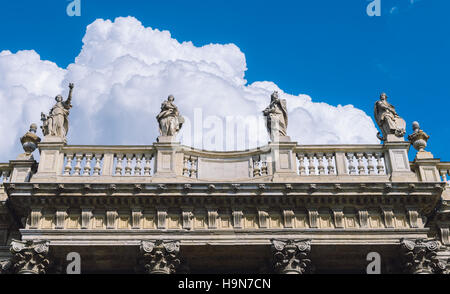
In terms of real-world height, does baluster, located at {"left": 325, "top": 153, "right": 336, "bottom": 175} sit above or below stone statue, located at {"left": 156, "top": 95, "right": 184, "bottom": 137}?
below

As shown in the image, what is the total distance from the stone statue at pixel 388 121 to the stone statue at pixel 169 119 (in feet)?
23.3

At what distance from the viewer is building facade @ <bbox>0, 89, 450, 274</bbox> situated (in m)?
18.5

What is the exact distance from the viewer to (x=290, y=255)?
18.3 m

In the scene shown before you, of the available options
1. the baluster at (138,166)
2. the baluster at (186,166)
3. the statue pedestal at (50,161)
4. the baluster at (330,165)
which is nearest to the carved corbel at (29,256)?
the statue pedestal at (50,161)

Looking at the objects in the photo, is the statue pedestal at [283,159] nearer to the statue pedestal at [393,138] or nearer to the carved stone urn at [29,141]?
the statue pedestal at [393,138]

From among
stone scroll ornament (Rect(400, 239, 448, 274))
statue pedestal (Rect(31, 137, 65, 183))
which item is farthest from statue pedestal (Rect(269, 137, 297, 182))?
statue pedestal (Rect(31, 137, 65, 183))

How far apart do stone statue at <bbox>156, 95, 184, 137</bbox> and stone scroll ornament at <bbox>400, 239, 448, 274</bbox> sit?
8398mm

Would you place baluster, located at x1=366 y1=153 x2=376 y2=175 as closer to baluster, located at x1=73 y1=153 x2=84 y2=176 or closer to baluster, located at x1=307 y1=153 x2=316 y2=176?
baluster, located at x1=307 y1=153 x2=316 y2=176

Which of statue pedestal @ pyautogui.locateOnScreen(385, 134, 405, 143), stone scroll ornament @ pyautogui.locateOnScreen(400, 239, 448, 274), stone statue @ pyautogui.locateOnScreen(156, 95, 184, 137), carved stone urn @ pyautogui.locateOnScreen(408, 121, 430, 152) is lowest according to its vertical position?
stone scroll ornament @ pyautogui.locateOnScreen(400, 239, 448, 274)

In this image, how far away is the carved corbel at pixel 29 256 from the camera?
59.4 ft

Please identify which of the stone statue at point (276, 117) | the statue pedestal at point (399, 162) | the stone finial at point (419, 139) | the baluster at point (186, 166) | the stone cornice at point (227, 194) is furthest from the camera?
the stone finial at point (419, 139)

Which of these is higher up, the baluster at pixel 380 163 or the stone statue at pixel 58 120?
the stone statue at pixel 58 120

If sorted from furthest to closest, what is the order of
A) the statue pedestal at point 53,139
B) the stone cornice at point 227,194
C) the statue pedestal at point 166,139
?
the statue pedestal at point 166,139 < the statue pedestal at point 53,139 < the stone cornice at point 227,194
